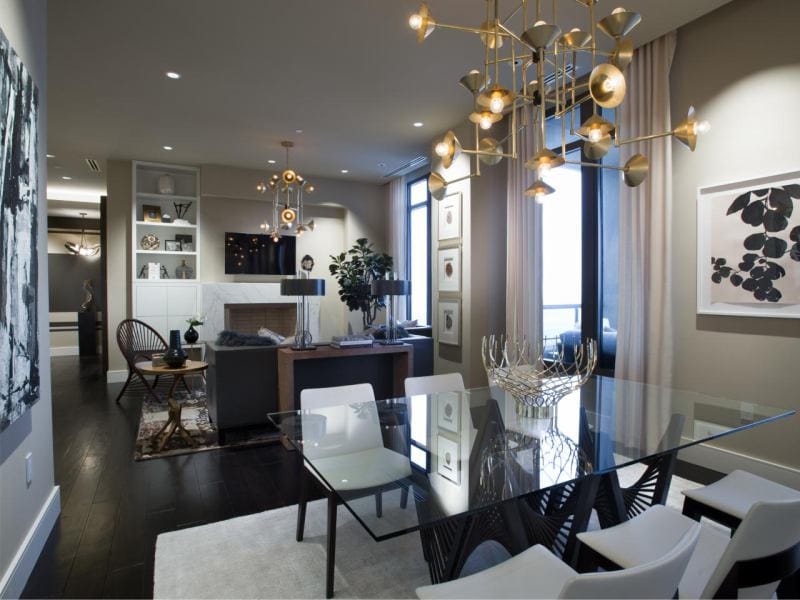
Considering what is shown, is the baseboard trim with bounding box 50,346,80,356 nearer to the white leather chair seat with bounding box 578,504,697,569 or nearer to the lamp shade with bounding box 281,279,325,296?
the lamp shade with bounding box 281,279,325,296

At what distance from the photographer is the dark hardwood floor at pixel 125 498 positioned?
84.1 inches

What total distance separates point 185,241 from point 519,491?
7.17 metres

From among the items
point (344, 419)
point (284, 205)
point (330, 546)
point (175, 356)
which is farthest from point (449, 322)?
point (330, 546)

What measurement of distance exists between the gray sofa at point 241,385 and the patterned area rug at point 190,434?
12 centimetres

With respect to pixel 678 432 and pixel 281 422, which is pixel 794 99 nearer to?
pixel 678 432

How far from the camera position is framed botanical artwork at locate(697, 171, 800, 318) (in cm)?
280

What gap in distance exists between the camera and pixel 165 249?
7242mm

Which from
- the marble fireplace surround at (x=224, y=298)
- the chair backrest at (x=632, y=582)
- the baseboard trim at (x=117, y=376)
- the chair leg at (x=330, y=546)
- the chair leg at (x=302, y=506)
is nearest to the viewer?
the chair backrest at (x=632, y=582)

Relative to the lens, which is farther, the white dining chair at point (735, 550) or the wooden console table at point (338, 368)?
the wooden console table at point (338, 368)

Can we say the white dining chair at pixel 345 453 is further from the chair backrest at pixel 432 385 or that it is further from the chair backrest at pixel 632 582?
the chair backrest at pixel 632 582

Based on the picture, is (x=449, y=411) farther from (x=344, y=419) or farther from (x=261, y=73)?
(x=261, y=73)

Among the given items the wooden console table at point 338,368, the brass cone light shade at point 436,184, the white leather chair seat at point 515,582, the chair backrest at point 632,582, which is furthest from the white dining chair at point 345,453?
the wooden console table at point 338,368

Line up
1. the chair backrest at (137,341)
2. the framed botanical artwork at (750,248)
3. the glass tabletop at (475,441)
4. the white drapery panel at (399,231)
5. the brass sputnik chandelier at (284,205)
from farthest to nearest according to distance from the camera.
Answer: the white drapery panel at (399,231)
the brass sputnik chandelier at (284,205)
the chair backrest at (137,341)
the framed botanical artwork at (750,248)
the glass tabletop at (475,441)

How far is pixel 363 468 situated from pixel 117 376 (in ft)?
20.6
